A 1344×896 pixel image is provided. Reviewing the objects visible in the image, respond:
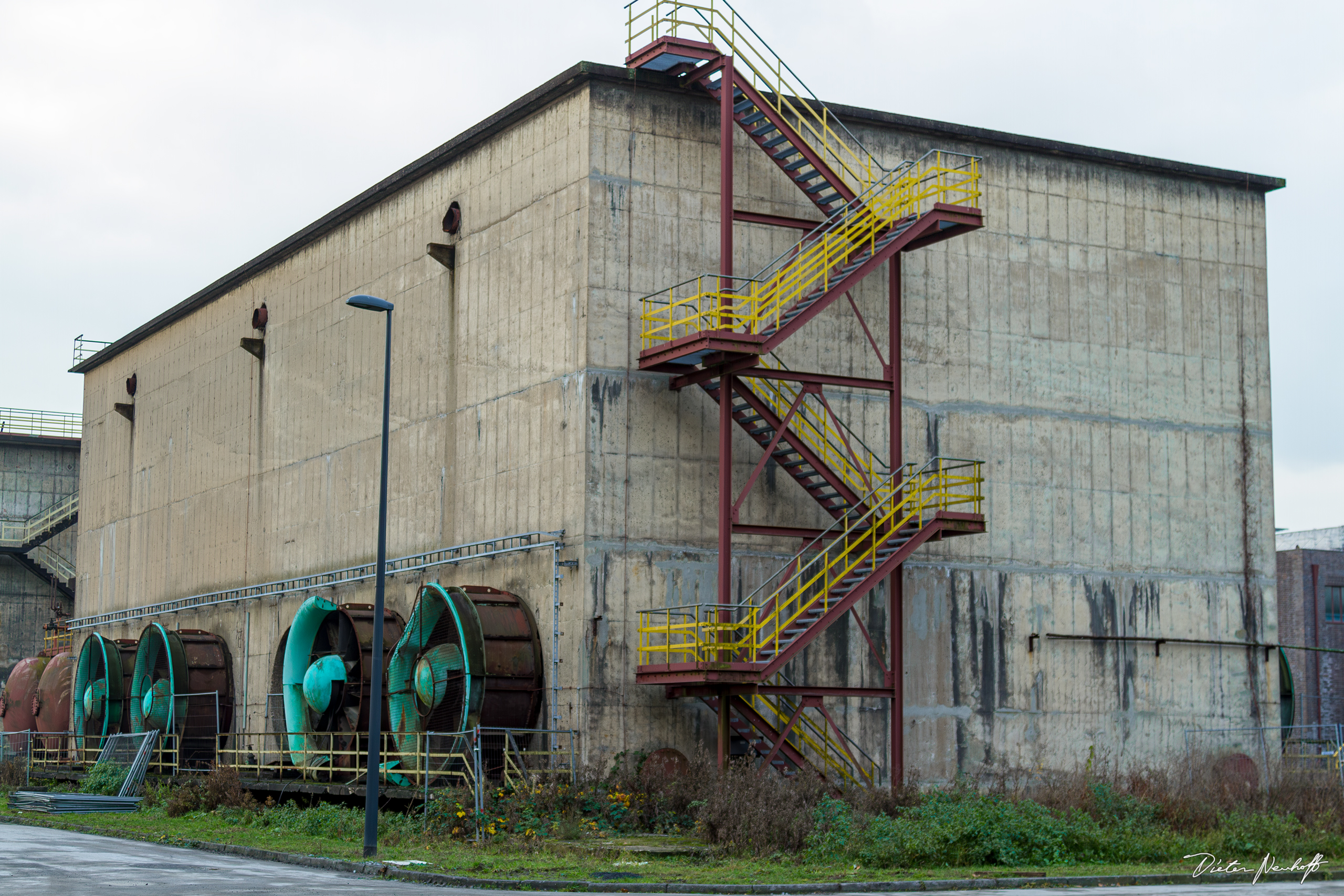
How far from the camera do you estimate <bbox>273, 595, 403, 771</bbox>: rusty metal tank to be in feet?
97.7

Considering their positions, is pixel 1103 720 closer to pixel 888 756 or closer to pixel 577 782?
pixel 888 756

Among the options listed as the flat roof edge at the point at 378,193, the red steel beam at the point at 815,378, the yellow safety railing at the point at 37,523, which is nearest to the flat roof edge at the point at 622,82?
the flat roof edge at the point at 378,193

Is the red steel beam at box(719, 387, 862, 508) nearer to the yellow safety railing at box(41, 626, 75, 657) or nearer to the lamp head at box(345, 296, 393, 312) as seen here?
the lamp head at box(345, 296, 393, 312)

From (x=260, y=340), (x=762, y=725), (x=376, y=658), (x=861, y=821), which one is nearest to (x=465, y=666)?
(x=376, y=658)

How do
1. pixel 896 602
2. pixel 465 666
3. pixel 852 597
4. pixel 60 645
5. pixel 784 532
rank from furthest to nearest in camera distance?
1. pixel 60 645
2. pixel 896 602
3. pixel 784 532
4. pixel 465 666
5. pixel 852 597

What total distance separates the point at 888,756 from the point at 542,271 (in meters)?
10.2

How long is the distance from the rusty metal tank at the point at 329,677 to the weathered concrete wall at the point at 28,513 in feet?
103

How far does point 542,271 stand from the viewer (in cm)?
2838

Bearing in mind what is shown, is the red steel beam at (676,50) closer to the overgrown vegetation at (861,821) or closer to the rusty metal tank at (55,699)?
the overgrown vegetation at (861,821)

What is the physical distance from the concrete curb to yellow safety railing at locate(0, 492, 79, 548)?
43544mm

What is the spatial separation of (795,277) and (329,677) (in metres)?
11.6

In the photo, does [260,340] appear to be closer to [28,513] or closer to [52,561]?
[52,561]

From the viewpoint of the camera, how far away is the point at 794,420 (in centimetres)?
2784

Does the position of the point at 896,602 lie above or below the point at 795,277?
below
